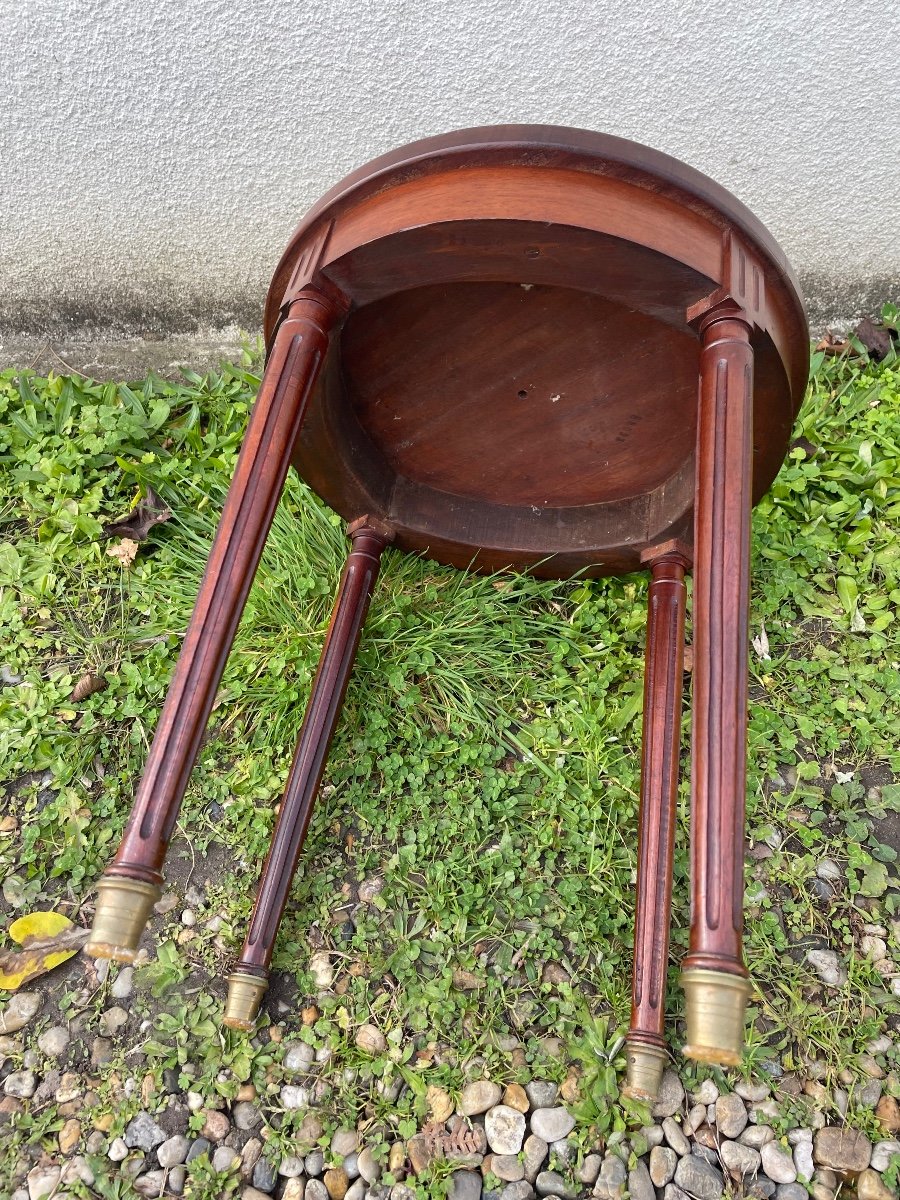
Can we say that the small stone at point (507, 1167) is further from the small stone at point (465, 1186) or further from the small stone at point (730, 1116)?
the small stone at point (730, 1116)

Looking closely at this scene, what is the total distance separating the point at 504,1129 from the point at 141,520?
5.85 ft

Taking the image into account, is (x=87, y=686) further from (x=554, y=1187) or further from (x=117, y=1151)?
(x=554, y=1187)

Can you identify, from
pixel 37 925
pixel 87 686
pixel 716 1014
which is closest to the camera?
pixel 716 1014

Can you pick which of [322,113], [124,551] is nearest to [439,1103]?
[124,551]

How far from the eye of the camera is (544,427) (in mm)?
2020

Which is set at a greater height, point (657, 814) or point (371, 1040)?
point (657, 814)

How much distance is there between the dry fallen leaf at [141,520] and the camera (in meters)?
2.58

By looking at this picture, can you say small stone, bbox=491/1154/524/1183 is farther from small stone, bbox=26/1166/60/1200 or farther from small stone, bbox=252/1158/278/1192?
small stone, bbox=26/1166/60/1200

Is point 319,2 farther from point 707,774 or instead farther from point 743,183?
point 707,774

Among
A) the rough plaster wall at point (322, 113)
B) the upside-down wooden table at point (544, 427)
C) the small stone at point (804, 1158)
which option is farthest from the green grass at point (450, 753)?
the rough plaster wall at point (322, 113)

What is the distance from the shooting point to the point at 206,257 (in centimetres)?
291

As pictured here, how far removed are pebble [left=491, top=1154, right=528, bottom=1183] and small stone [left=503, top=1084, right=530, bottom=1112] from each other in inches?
3.1

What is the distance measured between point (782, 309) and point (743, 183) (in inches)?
58.6

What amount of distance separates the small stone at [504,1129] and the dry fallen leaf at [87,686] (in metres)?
1.34
